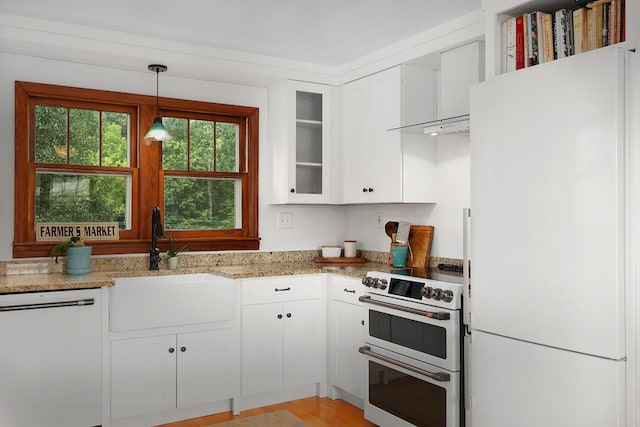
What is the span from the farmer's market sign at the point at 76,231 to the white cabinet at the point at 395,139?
71.0 inches

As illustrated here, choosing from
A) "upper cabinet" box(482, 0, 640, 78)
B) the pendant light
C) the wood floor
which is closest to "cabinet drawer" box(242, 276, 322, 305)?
the wood floor

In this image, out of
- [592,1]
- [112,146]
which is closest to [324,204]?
[112,146]

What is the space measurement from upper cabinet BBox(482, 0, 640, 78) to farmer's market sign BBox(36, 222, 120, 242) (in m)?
2.64

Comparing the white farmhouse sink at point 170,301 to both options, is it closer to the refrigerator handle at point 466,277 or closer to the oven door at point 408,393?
the oven door at point 408,393

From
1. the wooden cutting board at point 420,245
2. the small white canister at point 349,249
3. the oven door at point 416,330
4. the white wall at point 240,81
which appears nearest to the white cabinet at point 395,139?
the white wall at point 240,81

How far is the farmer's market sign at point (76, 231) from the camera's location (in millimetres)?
3553

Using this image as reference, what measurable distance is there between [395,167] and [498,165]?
1.39m

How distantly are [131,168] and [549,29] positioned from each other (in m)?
2.83

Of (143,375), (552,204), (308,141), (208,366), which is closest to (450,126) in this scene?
(552,204)

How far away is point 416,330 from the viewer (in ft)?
9.98

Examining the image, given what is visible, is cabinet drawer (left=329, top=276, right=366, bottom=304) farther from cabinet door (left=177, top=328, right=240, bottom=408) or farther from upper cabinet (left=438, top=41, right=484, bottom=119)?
upper cabinet (left=438, top=41, right=484, bottom=119)

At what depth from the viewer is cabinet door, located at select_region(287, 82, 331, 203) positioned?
4.16 metres

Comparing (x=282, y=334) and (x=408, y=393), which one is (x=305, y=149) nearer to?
(x=282, y=334)

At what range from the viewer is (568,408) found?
2.13 m
